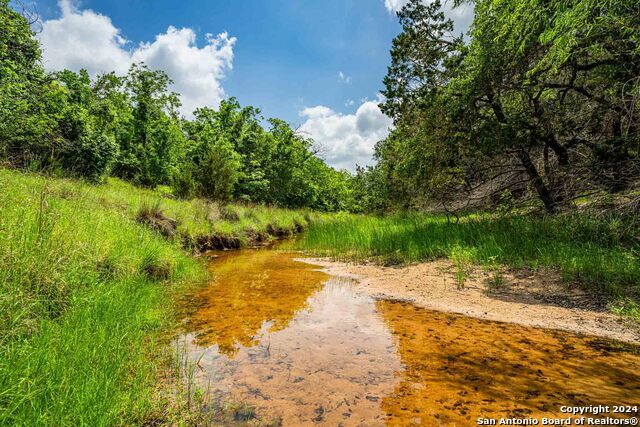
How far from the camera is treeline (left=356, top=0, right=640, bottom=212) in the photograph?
5.21 meters

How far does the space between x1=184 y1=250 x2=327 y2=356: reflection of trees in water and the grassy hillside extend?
20.9 inches

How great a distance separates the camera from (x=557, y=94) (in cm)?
808

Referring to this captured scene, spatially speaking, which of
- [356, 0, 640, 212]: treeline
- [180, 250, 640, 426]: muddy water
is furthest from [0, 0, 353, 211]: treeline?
[356, 0, 640, 212]: treeline

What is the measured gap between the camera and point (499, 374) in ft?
8.25

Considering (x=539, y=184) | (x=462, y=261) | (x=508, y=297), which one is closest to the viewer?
(x=508, y=297)

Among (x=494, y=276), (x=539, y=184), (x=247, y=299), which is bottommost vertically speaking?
(x=247, y=299)

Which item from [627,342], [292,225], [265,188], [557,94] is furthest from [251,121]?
[627,342]

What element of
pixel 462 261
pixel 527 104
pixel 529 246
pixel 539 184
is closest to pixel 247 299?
pixel 462 261

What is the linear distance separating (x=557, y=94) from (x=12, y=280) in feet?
36.0

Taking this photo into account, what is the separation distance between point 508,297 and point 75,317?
18.1ft

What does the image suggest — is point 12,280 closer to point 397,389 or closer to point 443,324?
point 397,389

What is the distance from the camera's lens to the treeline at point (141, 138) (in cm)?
Result: 1517

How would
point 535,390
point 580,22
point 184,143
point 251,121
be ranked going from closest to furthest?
point 535,390 → point 580,22 → point 184,143 → point 251,121

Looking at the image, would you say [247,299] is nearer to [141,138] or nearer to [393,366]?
[393,366]
